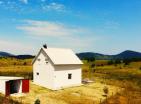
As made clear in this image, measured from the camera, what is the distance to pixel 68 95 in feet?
129

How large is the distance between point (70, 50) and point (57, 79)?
9.86 meters

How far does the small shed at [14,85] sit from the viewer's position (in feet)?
122

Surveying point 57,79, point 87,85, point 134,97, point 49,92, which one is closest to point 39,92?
point 49,92

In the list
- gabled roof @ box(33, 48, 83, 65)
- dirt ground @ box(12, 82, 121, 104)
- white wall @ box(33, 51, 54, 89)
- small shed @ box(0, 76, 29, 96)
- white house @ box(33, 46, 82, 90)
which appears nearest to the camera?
dirt ground @ box(12, 82, 121, 104)

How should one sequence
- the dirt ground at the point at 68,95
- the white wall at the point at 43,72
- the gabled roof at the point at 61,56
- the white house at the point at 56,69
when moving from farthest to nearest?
the gabled roof at the point at 61,56 → the white wall at the point at 43,72 → the white house at the point at 56,69 → the dirt ground at the point at 68,95

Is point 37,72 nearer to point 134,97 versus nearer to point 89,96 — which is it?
point 89,96

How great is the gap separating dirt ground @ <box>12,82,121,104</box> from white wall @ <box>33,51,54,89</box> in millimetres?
1174

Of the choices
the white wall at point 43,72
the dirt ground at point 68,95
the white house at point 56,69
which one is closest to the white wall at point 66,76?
the white house at point 56,69

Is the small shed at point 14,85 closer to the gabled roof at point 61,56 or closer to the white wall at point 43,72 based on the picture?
the white wall at point 43,72

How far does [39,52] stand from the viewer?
47.0 m

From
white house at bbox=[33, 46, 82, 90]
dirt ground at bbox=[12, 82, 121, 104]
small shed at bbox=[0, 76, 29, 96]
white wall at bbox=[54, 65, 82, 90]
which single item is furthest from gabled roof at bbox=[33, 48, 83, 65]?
small shed at bbox=[0, 76, 29, 96]

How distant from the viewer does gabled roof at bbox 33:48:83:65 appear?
44.8m

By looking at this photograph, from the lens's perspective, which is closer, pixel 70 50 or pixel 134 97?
pixel 134 97

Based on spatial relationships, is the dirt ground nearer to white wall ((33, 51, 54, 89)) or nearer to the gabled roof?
white wall ((33, 51, 54, 89))
